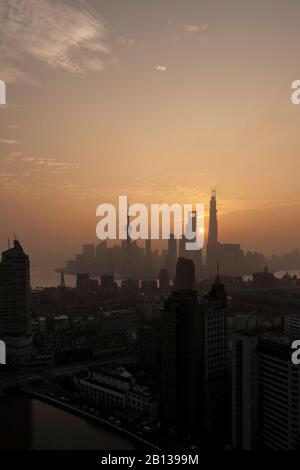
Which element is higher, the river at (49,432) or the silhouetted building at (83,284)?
the silhouetted building at (83,284)

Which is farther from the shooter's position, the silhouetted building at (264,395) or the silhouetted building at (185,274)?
the silhouetted building at (185,274)

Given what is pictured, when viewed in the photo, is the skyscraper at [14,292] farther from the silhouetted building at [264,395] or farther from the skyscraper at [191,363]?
the silhouetted building at [264,395]

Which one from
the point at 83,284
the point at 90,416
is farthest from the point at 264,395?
the point at 83,284

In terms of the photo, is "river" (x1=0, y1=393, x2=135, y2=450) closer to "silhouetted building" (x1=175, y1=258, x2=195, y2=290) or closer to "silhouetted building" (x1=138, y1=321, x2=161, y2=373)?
"silhouetted building" (x1=138, y1=321, x2=161, y2=373)

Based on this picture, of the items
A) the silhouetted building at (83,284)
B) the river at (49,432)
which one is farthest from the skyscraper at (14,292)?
the silhouetted building at (83,284)

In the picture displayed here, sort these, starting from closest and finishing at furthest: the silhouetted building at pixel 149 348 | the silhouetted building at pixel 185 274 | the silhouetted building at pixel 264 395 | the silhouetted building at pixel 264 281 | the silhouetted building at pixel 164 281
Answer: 1. the silhouetted building at pixel 264 395
2. the silhouetted building at pixel 149 348
3. the silhouetted building at pixel 185 274
4. the silhouetted building at pixel 164 281
5. the silhouetted building at pixel 264 281

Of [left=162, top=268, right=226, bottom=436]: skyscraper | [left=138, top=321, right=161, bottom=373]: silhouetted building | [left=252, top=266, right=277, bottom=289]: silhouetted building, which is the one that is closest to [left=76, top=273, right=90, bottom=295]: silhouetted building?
[left=252, top=266, right=277, bottom=289]: silhouetted building

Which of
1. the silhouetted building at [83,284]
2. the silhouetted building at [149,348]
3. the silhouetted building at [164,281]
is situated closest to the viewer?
the silhouetted building at [149,348]

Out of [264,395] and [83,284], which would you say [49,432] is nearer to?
[264,395]

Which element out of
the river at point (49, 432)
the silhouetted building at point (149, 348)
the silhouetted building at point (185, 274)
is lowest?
the river at point (49, 432)

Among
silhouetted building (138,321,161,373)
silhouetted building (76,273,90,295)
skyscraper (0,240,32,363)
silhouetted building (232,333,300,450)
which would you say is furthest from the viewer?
silhouetted building (76,273,90,295)
